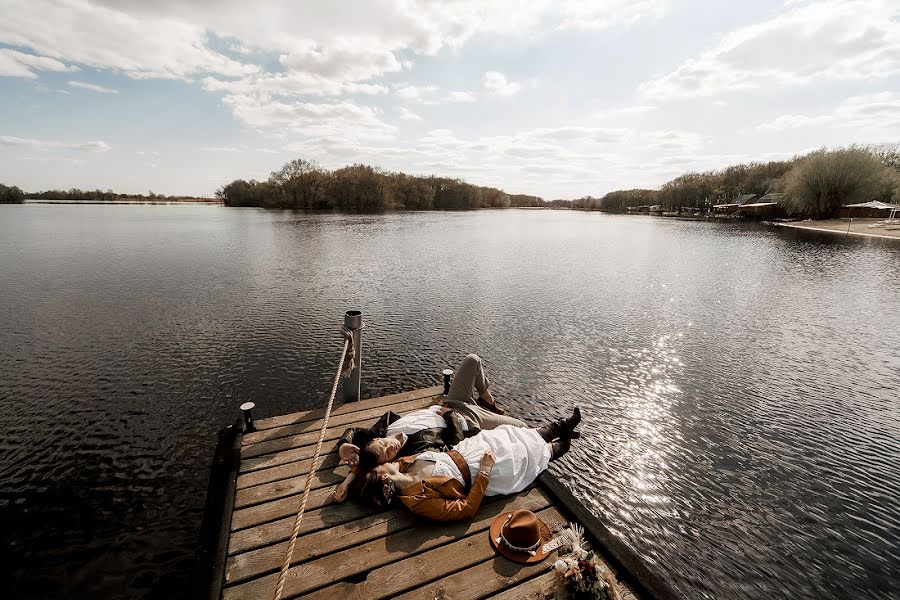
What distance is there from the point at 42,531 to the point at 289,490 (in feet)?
13.8

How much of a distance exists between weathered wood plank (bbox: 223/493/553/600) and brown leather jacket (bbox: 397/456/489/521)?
15 centimetres

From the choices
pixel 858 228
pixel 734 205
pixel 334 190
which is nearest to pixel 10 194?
pixel 334 190

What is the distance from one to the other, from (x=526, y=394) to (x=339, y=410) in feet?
16.2

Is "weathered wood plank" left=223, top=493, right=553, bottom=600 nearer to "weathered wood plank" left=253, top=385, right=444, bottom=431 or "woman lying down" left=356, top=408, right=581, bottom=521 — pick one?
"woman lying down" left=356, top=408, right=581, bottom=521

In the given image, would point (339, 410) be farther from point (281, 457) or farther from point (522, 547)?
point (522, 547)

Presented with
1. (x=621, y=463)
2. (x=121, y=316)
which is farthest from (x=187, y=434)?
(x=121, y=316)

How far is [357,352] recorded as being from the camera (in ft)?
24.3

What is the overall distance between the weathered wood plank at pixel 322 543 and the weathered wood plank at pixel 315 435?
1.88 m

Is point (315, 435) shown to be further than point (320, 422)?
No

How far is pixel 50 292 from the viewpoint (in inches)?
695

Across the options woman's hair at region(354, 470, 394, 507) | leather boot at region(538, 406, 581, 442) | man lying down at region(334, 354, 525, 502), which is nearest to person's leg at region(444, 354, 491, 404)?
man lying down at region(334, 354, 525, 502)

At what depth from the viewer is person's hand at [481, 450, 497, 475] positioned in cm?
459

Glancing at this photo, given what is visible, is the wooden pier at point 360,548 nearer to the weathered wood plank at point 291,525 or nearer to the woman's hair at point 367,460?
the weathered wood plank at point 291,525

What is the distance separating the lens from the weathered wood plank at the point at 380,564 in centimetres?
362
